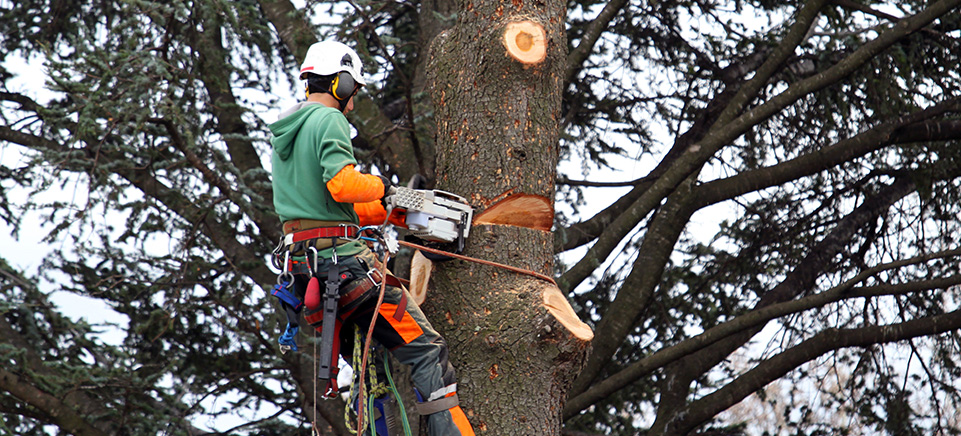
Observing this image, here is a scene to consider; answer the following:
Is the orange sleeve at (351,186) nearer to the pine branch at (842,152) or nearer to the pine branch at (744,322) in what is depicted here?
the pine branch at (744,322)

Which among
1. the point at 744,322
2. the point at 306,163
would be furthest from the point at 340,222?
the point at 744,322

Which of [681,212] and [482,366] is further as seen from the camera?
[681,212]

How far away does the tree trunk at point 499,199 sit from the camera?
352cm

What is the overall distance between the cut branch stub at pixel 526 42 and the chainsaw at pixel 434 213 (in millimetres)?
663

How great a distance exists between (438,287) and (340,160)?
0.68 metres

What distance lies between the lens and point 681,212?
255 inches

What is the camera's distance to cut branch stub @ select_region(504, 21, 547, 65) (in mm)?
3812

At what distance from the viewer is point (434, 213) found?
11.5 ft

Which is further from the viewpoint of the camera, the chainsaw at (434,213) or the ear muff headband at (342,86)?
the ear muff headband at (342,86)

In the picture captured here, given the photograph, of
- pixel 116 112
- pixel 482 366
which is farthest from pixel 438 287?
pixel 116 112

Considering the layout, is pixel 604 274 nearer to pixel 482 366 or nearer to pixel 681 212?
pixel 681 212

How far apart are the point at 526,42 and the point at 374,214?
3.08 ft

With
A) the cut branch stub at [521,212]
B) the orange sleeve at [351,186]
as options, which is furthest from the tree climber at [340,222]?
the cut branch stub at [521,212]

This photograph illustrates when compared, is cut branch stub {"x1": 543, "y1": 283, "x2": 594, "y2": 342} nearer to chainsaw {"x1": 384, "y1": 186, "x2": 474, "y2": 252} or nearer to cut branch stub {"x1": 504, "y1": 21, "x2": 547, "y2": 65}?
chainsaw {"x1": 384, "y1": 186, "x2": 474, "y2": 252}
